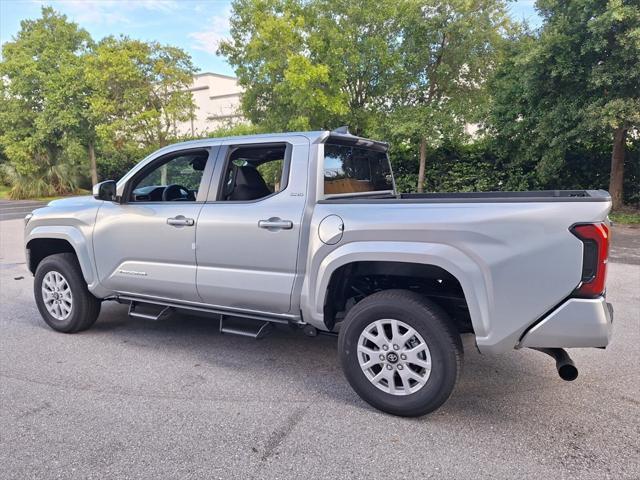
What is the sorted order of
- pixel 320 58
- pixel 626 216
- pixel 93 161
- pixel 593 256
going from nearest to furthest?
1. pixel 593 256
2. pixel 626 216
3. pixel 320 58
4. pixel 93 161

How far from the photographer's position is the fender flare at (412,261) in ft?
9.66

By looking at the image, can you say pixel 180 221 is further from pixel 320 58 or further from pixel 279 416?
pixel 320 58

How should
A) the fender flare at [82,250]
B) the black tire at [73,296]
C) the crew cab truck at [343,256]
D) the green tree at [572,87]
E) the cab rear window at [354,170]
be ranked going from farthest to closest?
the green tree at [572,87] → the black tire at [73,296] → the fender flare at [82,250] → the cab rear window at [354,170] → the crew cab truck at [343,256]

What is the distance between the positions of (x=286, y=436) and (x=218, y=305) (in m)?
1.43

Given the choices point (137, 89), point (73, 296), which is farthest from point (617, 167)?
point (137, 89)

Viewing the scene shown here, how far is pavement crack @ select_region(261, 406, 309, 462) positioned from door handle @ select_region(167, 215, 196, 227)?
5.82ft

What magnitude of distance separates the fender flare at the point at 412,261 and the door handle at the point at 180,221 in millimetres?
1197

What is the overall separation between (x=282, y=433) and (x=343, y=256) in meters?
1.21

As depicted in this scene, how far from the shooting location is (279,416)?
3252 millimetres

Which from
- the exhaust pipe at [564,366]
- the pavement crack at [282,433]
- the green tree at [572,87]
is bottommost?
the pavement crack at [282,433]

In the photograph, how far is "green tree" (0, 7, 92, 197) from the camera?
25391mm

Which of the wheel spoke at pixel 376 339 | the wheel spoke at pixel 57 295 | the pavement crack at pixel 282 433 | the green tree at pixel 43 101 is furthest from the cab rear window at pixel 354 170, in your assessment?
the green tree at pixel 43 101

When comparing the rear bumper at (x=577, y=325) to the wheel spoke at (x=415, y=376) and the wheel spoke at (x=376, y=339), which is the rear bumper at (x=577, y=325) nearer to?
the wheel spoke at (x=415, y=376)

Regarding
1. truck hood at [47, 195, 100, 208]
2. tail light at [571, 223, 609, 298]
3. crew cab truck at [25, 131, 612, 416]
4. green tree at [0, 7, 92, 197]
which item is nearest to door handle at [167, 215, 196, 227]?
crew cab truck at [25, 131, 612, 416]
